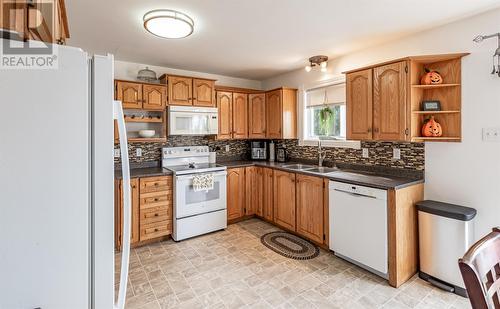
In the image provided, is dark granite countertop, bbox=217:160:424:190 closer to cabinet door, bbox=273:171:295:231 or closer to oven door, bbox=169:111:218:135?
cabinet door, bbox=273:171:295:231

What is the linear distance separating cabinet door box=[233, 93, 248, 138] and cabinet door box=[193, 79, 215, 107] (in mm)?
456

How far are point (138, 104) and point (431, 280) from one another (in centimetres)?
377

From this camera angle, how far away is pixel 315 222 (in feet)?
10.0


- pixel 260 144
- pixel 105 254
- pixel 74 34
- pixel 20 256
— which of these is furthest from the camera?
pixel 260 144

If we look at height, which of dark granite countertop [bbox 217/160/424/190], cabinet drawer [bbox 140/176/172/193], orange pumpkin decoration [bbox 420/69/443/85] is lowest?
cabinet drawer [bbox 140/176/172/193]

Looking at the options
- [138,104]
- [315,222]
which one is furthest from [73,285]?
[138,104]

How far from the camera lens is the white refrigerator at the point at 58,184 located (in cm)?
74

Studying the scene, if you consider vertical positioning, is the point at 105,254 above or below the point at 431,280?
above

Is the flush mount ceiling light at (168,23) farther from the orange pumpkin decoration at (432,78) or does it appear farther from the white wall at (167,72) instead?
the orange pumpkin decoration at (432,78)

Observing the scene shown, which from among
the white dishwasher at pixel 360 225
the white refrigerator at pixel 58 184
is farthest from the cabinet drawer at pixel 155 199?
the white refrigerator at pixel 58 184

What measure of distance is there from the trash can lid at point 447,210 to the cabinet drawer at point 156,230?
2.83 meters

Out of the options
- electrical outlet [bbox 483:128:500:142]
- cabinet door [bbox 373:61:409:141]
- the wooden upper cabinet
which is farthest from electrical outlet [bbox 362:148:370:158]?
the wooden upper cabinet

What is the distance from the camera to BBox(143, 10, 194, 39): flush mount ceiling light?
2.10 metres

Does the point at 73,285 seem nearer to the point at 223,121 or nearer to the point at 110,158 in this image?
the point at 110,158
